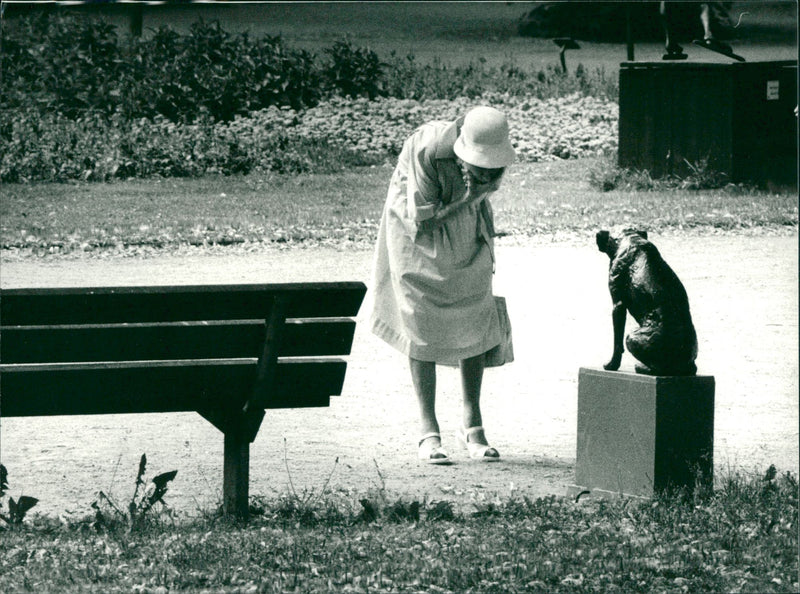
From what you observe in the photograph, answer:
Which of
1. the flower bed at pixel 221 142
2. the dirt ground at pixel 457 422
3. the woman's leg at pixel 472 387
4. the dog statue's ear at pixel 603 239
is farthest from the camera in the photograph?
the flower bed at pixel 221 142

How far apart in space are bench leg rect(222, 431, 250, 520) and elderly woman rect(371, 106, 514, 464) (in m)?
1.23

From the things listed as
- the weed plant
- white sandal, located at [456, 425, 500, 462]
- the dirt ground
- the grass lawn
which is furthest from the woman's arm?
the grass lawn

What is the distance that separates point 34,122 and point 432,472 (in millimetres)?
11609

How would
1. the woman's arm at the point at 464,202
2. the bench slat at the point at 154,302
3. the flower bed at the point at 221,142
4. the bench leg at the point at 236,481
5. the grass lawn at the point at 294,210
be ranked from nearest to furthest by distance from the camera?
1. the bench slat at the point at 154,302
2. the bench leg at the point at 236,481
3. the woman's arm at the point at 464,202
4. the grass lawn at the point at 294,210
5. the flower bed at the point at 221,142

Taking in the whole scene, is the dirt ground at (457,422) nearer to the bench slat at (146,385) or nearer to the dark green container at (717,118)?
the bench slat at (146,385)

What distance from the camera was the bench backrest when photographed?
4.58m

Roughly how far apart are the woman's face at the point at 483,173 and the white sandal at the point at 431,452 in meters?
1.07

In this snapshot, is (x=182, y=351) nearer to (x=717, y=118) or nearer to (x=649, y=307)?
(x=649, y=307)

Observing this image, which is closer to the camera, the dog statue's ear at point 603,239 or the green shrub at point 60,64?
the dog statue's ear at point 603,239

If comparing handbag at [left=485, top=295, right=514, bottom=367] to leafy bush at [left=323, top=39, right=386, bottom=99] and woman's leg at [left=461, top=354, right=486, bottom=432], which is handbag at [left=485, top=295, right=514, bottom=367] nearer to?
woman's leg at [left=461, top=354, right=486, bottom=432]

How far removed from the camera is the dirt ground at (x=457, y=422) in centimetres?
556

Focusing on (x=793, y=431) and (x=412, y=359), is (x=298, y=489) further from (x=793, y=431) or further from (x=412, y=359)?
(x=793, y=431)

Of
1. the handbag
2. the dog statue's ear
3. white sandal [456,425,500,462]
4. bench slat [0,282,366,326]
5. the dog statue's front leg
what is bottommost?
white sandal [456,425,500,462]

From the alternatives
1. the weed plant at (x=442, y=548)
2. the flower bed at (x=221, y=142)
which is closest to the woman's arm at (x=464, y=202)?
the weed plant at (x=442, y=548)
